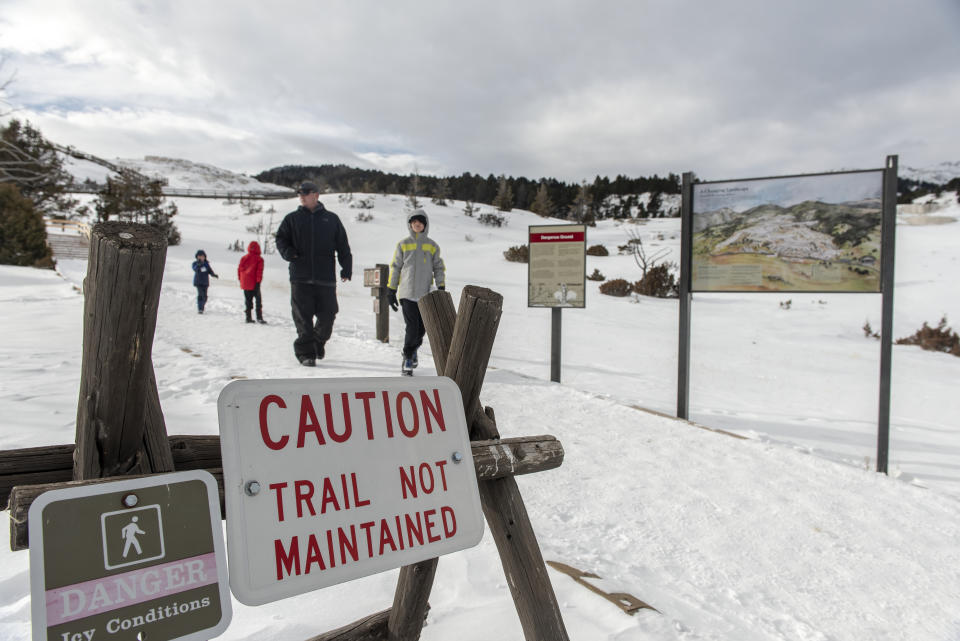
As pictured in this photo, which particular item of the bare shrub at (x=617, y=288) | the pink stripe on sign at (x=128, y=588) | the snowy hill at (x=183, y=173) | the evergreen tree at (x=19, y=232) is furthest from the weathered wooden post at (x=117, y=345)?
the snowy hill at (x=183, y=173)

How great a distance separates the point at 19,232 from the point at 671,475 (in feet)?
84.8

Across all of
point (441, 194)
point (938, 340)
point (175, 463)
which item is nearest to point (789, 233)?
point (175, 463)

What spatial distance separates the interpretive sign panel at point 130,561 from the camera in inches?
35.8

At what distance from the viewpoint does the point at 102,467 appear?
1.07 metres

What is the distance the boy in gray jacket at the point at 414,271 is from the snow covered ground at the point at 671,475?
62cm

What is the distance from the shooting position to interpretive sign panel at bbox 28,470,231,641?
2.98 ft

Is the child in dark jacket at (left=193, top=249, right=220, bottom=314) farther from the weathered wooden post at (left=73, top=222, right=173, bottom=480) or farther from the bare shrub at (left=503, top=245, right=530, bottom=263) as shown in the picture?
the bare shrub at (left=503, top=245, right=530, bottom=263)

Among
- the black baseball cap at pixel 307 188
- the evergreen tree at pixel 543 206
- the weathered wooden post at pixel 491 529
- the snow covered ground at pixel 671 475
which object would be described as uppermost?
the evergreen tree at pixel 543 206

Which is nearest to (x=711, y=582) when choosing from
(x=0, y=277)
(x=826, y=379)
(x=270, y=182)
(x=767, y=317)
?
(x=826, y=379)

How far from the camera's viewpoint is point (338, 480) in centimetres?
122

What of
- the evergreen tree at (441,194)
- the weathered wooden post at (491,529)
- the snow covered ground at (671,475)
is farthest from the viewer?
the evergreen tree at (441,194)

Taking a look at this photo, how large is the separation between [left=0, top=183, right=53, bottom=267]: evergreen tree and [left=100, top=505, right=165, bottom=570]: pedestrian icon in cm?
2554

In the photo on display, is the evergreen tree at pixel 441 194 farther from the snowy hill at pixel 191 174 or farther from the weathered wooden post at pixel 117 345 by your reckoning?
the weathered wooden post at pixel 117 345

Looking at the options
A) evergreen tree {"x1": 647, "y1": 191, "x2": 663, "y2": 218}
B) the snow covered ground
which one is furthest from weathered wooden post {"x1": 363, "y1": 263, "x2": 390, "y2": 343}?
evergreen tree {"x1": 647, "y1": 191, "x2": 663, "y2": 218}
